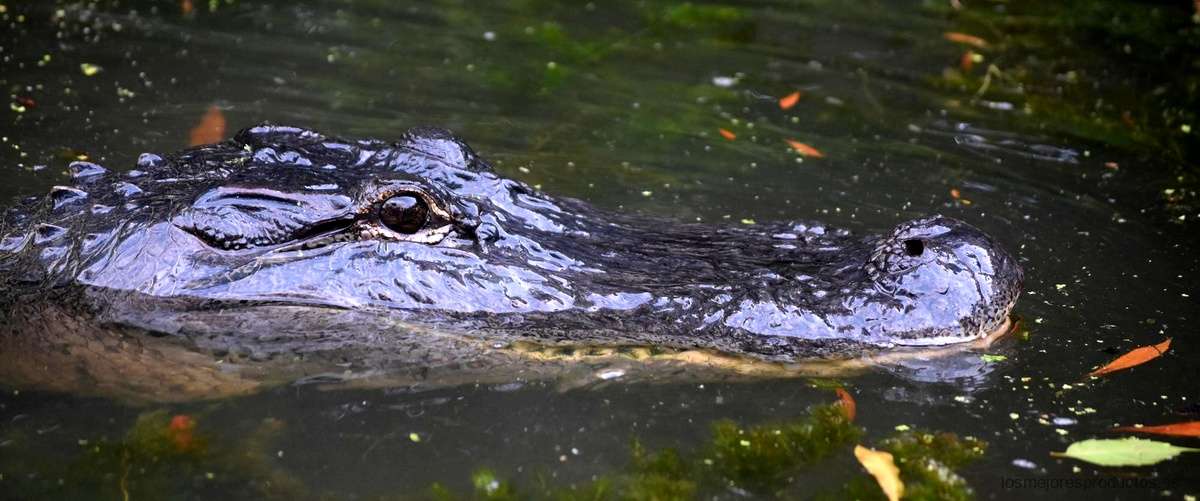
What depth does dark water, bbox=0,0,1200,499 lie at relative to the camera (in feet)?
11.1

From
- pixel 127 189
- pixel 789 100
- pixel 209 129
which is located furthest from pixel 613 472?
pixel 789 100

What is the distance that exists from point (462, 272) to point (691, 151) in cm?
301

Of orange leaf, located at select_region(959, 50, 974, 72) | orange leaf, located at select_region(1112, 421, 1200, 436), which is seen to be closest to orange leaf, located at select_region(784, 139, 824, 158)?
orange leaf, located at select_region(959, 50, 974, 72)

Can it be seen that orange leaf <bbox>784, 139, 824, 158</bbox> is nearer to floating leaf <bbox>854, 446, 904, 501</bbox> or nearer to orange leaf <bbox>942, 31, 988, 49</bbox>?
orange leaf <bbox>942, 31, 988, 49</bbox>

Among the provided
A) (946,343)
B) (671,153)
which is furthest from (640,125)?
(946,343)

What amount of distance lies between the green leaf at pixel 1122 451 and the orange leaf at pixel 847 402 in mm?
640

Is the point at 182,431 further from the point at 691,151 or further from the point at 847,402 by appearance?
the point at 691,151

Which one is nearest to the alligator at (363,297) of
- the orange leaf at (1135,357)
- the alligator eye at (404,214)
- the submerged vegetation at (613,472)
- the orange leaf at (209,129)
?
the alligator eye at (404,214)

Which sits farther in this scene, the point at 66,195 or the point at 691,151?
the point at 691,151

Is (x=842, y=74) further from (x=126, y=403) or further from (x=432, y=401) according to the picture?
(x=126, y=403)

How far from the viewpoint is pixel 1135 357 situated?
411cm

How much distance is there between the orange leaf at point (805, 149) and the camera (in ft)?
21.1

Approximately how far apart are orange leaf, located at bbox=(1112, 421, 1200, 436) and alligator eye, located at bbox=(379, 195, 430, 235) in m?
2.45

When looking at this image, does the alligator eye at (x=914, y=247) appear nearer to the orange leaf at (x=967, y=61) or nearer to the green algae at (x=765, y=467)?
the green algae at (x=765, y=467)
